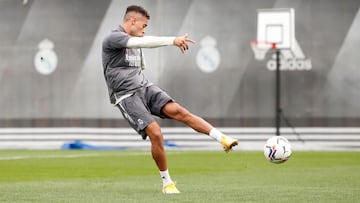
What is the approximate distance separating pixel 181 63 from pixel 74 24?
311 cm

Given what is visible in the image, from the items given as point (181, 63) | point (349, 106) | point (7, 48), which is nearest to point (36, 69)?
point (7, 48)

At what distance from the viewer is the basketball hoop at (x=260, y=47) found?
25.7 meters

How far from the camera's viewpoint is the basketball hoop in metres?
25.7

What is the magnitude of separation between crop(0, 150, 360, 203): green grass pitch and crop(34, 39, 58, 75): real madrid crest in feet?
16.9

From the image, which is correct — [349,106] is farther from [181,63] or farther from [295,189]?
[295,189]

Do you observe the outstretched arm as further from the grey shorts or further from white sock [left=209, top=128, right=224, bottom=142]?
white sock [left=209, top=128, right=224, bottom=142]

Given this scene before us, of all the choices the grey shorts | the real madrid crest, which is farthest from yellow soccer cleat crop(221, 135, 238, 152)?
the real madrid crest

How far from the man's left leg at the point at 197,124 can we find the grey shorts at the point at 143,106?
0.10 m

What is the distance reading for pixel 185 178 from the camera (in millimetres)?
14852

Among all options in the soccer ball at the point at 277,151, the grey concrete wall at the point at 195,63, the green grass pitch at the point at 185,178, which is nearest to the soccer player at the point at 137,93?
the green grass pitch at the point at 185,178

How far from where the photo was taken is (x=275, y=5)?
2575 cm

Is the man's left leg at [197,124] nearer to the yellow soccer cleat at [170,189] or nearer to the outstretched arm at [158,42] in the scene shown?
the yellow soccer cleat at [170,189]

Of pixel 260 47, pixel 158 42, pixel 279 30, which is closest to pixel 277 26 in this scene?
pixel 279 30

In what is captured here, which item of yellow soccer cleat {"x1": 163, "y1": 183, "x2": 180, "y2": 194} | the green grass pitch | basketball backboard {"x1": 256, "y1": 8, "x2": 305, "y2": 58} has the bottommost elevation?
the green grass pitch
